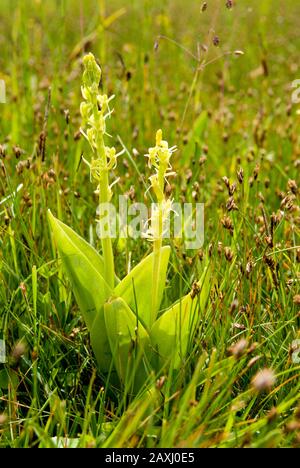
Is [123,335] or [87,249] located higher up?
[87,249]

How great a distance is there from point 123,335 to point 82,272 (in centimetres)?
15

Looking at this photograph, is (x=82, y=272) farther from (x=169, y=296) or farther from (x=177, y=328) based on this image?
(x=169, y=296)

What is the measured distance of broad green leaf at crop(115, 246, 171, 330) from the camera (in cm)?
140

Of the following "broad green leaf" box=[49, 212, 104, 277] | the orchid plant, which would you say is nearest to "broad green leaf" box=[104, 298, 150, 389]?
the orchid plant

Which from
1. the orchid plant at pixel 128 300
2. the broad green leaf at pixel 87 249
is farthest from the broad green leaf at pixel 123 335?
the broad green leaf at pixel 87 249

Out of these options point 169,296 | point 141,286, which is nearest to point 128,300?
point 141,286

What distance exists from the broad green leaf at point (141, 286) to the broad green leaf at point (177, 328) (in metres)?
0.04

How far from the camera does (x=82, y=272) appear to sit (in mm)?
1399

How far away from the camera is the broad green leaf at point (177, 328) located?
54.4 inches

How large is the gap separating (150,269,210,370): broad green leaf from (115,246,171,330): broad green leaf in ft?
0.14

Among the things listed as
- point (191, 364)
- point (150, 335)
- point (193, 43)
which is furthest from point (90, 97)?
point (193, 43)

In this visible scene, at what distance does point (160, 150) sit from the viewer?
130 cm

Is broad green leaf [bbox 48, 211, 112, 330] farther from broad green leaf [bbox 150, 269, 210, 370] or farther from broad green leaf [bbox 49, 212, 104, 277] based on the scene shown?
broad green leaf [bbox 150, 269, 210, 370]
